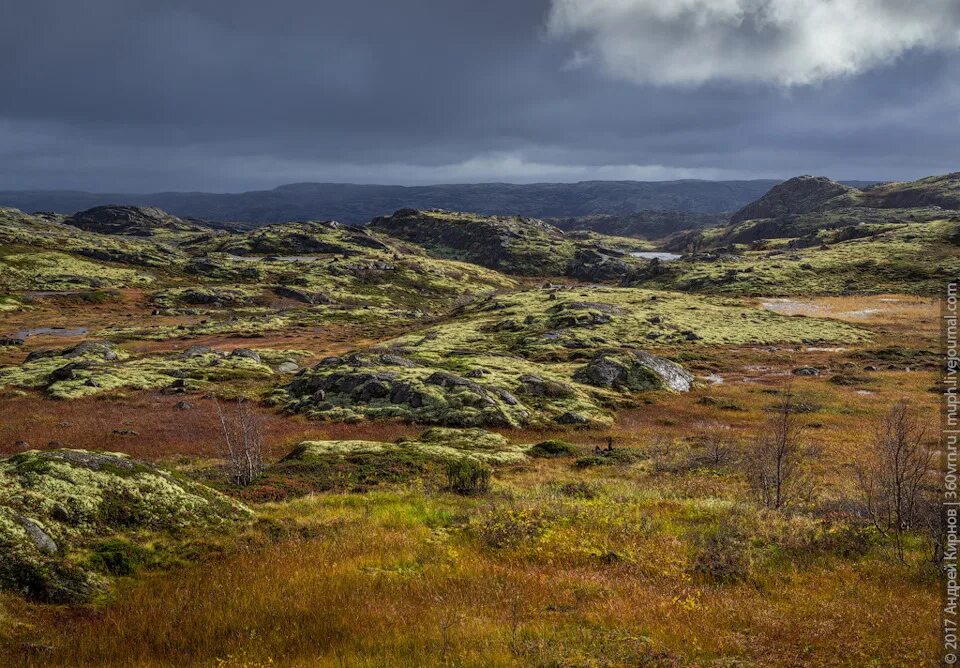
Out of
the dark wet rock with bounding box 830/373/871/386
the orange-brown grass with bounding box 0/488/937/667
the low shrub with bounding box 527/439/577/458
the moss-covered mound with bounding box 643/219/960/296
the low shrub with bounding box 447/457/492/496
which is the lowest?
the dark wet rock with bounding box 830/373/871/386

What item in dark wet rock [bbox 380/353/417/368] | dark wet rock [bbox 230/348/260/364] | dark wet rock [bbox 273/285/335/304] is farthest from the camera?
dark wet rock [bbox 273/285/335/304]

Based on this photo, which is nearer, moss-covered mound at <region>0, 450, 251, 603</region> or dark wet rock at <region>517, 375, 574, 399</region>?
moss-covered mound at <region>0, 450, 251, 603</region>

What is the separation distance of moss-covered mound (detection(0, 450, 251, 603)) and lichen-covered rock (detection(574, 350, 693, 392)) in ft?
148

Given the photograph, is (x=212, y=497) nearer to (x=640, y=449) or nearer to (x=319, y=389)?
(x=640, y=449)

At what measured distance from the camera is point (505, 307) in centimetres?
12044

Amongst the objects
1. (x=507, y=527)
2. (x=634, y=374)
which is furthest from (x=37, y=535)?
(x=634, y=374)

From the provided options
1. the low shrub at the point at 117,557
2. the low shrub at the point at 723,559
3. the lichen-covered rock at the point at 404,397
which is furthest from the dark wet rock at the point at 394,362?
the low shrub at the point at 117,557

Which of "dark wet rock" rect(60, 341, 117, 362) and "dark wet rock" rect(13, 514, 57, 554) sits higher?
"dark wet rock" rect(13, 514, 57, 554)

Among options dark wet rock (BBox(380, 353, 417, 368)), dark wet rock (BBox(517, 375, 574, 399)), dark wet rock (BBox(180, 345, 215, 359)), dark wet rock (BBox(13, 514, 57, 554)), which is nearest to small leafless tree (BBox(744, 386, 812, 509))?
dark wet rock (BBox(13, 514, 57, 554))

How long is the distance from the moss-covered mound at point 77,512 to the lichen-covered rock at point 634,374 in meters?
45.0

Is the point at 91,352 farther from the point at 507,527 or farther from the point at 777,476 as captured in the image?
the point at 777,476

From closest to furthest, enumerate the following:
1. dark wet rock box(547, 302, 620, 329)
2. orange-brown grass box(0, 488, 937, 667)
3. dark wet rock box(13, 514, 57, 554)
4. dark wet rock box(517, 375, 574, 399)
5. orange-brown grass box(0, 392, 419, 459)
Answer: orange-brown grass box(0, 488, 937, 667) < dark wet rock box(13, 514, 57, 554) < orange-brown grass box(0, 392, 419, 459) < dark wet rock box(517, 375, 574, 399) < dark wet rock box(547, 302, 620, 329)

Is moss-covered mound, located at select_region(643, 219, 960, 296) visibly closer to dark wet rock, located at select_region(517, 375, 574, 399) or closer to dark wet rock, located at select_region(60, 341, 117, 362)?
dark wet rock, located at select_region(517, 375, 574, 399)

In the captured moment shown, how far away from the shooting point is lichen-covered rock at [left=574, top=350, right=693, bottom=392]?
5344 cm
